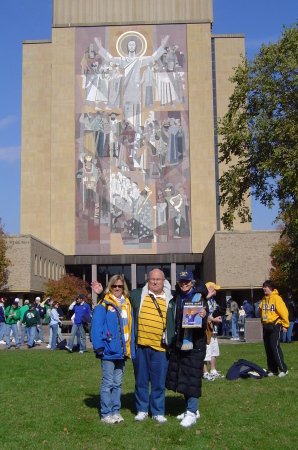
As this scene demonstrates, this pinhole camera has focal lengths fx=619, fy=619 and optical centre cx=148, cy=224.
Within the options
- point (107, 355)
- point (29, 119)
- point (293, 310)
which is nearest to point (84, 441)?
point (107, 355)

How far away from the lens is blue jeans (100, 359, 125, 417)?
317 inches

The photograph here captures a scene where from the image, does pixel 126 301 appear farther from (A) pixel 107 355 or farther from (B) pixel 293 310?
(B) pixel 293 310

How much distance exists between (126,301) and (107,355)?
78 cm

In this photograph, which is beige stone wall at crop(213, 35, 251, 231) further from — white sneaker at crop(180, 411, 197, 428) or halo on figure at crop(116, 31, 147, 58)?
white sneaker at crop(180, 411, 197, 428)

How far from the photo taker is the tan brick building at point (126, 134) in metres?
59.8

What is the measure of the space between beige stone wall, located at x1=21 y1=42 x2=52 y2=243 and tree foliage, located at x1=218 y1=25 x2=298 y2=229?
38166 millimetres

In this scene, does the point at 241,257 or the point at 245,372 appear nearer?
the point at 245,372

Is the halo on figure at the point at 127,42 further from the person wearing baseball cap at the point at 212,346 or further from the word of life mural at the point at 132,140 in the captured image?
the person wearing baseball cap at the point at 212,346

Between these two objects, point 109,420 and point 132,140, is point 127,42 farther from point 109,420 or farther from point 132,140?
point 109,420

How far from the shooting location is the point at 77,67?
62500 mm

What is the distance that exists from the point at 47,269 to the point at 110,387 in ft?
152

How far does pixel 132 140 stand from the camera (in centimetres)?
6075

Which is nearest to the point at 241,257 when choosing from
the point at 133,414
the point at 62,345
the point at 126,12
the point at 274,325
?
the point at 62,345

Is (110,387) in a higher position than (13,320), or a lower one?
lower
